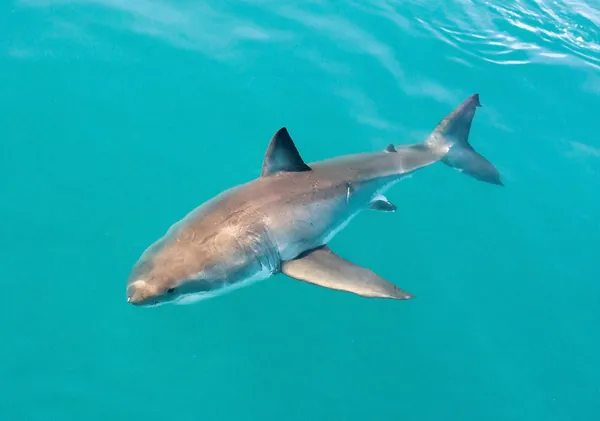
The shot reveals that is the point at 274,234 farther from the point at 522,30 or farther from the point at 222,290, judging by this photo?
the point at 522,30

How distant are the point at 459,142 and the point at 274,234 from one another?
4.64 m

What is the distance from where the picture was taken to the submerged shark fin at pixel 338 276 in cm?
563

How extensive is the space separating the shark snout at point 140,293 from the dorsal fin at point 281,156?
2281 mm

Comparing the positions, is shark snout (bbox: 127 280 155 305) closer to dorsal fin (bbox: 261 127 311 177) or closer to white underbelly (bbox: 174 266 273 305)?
white underbelly (bbox: 174 266 273 305)

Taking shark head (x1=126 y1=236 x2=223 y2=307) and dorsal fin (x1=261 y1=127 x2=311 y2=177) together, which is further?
dorsal fin (x1=261 y1=127 x2=311 y2=177)

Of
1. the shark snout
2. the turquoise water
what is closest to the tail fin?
the turquoise water

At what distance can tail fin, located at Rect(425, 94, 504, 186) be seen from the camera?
29.0 ft

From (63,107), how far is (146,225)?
333 centimetres

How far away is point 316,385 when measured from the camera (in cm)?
705

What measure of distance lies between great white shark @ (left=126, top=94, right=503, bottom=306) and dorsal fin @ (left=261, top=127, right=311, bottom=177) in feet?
0.04

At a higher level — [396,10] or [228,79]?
[396,10]

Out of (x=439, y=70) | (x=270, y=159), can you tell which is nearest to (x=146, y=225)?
(x=270, y=159)

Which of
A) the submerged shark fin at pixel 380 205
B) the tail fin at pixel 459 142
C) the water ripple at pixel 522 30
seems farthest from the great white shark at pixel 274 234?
the water ripple at pixel 522 30

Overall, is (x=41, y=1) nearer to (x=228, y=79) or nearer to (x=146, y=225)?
(x=228, y=79)
